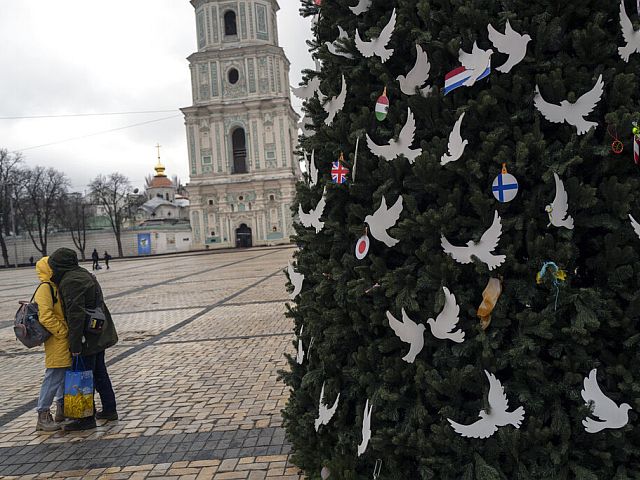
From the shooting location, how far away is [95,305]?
16.4ft

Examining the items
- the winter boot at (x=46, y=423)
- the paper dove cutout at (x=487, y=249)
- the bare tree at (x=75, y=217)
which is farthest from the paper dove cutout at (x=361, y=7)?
the bare tree at (x=75, y=217)

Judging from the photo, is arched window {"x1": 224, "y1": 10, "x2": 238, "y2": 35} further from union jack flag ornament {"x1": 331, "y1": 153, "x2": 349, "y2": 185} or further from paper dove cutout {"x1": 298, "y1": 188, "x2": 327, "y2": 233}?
union jack flag ornament {"x1": 331, "y1": 153, "x2": 349, "y2": 185}

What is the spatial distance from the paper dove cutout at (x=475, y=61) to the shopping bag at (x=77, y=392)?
160 inches

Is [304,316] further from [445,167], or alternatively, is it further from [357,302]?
[445,167]

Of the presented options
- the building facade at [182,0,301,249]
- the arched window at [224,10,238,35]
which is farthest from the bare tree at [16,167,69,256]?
the arched window at [224,10,238,35]

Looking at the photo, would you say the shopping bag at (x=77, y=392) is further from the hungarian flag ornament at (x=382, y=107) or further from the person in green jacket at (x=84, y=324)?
the hungarian flag ornament at (x=382, y=107)

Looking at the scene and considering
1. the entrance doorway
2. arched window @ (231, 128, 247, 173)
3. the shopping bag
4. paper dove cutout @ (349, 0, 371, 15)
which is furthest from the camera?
arched window @ (231, 128, 247, 173)

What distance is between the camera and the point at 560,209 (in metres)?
2.27

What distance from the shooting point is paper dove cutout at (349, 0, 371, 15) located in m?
2.71

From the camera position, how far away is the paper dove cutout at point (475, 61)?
2.33 metres

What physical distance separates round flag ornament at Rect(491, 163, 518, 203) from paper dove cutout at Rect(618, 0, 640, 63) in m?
0.64

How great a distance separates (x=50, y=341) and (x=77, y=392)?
499 mm

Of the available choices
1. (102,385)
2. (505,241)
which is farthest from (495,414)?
(102,385)

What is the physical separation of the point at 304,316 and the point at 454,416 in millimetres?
1118
